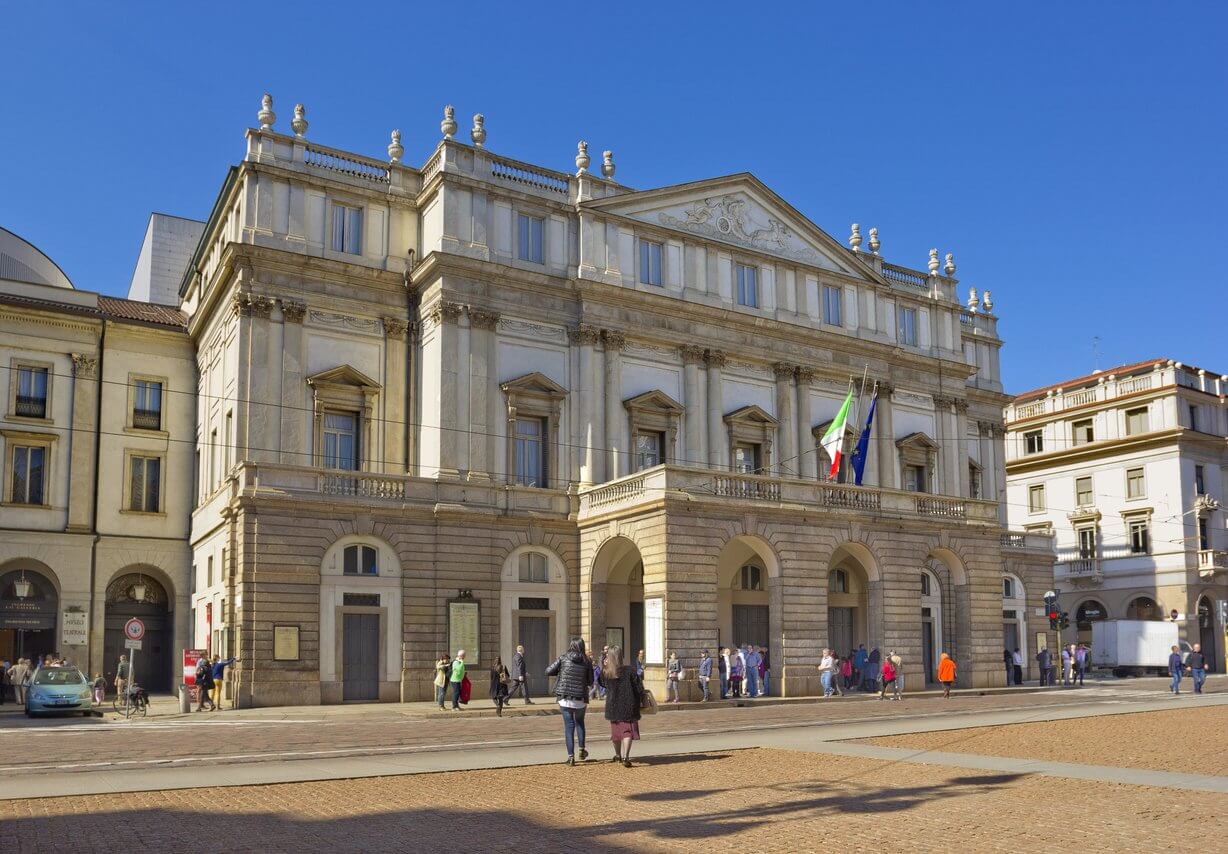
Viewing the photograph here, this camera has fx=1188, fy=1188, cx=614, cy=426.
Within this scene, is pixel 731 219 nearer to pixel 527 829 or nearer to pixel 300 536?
pixel 300 536

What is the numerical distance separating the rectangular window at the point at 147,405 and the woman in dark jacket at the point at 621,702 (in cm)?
3350

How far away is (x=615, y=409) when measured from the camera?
42.4m

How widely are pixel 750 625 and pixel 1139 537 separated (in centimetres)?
3474

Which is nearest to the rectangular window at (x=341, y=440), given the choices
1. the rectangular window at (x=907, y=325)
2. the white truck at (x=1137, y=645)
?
the rectangular window at (x=907, y=325)

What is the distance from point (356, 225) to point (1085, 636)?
5068 cm

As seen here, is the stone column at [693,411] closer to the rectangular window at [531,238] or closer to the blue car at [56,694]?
the rectangular window at [531,238]

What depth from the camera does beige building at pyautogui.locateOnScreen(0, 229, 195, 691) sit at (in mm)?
44094

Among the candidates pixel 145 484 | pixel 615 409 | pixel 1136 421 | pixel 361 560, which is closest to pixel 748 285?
pixel 615 409

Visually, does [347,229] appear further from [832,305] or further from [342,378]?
[832,305]

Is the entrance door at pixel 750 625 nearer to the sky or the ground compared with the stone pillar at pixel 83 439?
nearer to the ground

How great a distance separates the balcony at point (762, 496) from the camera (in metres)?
36.5

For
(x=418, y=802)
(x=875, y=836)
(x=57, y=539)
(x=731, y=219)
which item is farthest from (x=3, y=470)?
(x=875, y=836)

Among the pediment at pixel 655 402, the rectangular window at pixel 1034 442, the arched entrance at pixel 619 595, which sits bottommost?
the arched entrance at pixel 619 595

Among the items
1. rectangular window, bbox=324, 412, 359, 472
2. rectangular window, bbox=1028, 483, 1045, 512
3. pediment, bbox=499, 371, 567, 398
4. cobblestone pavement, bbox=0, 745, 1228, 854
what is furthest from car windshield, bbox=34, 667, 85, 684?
rectangular window, bbox=1028, 483, 1045, 512
